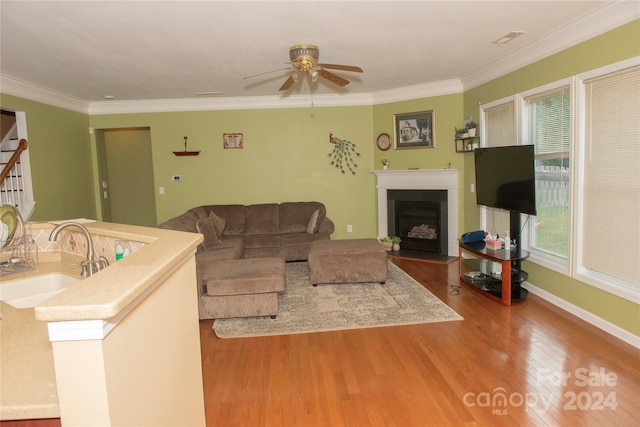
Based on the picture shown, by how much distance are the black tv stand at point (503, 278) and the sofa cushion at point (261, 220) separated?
2891 millimetres

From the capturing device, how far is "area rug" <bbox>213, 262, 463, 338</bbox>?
3566 mm

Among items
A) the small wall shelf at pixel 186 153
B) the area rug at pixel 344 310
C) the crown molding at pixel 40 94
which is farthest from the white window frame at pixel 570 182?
the crown molding at pixel 40 94

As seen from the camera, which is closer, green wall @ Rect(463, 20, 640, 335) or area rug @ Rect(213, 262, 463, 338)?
green wall @ Rect(463, 20, 640, 335)

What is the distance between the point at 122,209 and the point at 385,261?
5.56 m

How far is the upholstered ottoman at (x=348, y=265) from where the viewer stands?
15.2ft

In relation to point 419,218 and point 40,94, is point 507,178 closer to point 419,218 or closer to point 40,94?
point 419,218

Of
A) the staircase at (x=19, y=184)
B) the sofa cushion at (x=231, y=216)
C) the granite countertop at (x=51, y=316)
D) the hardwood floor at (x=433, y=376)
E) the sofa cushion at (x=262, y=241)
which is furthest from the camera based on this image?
the sofa cushion at (x=231, y=216)

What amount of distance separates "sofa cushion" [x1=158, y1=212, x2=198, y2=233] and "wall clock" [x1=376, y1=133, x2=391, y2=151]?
3118 mm

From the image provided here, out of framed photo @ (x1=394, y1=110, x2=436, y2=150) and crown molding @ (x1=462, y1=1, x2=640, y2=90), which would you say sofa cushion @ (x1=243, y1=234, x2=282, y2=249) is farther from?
crown molding @ (x1=462, y1=1, x2=640, y2=90)

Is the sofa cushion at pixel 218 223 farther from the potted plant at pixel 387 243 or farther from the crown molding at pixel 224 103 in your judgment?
the potted plant at pixel 387 243

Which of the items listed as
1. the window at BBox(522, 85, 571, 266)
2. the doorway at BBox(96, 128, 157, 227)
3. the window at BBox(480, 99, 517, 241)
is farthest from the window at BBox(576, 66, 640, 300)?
the doorway at BBox(96, 128, 157, 227)

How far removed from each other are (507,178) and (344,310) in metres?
2.18

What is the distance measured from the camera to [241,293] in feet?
12.1

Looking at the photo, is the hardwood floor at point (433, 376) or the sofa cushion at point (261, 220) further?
the sofa cushion at point (261, 220)
